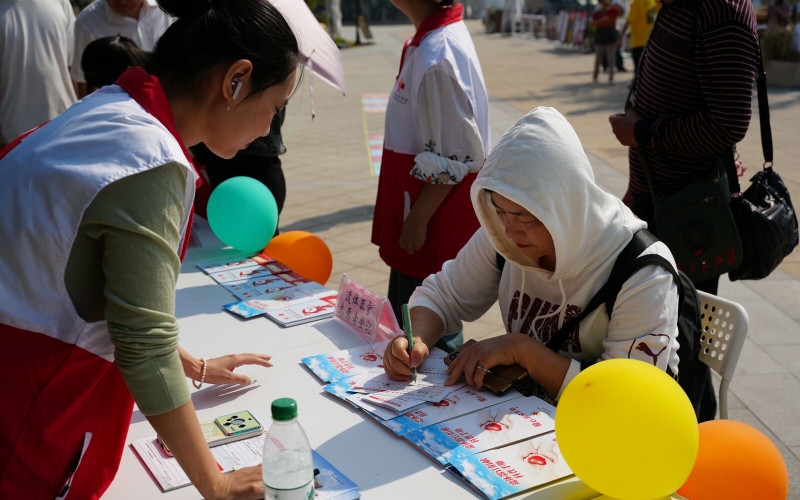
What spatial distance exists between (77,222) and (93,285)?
0.42 feet

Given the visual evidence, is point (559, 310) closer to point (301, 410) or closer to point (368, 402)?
point (368, 402)

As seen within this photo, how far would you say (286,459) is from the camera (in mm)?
1207

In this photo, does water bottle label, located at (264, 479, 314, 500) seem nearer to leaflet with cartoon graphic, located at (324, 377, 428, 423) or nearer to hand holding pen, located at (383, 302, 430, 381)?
leaflet with cartoon graphic, located at (324, 377, 428, 423)

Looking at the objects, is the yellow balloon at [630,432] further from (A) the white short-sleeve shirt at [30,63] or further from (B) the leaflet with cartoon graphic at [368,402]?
(A) the white short-sleeve shirt at [30,63]

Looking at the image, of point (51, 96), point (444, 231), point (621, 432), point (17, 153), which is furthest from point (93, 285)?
point (51, 96)

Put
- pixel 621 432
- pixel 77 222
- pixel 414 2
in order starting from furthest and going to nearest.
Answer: pixel 414 2
pixel 621 432
pixel 77 222

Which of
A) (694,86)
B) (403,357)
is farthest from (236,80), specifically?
(694,86)

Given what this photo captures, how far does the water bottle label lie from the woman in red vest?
11 centimetres

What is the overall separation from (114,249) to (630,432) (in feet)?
2.76

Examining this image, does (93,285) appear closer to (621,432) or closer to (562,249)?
(621,432)

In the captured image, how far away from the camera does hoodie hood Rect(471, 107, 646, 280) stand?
162 centimetres

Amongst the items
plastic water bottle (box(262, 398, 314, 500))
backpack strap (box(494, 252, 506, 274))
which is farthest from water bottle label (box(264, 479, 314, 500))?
backpack strap (box(494, 252, 506, 274))

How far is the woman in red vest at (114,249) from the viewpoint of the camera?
43.0 inches

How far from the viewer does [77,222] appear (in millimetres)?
1093
